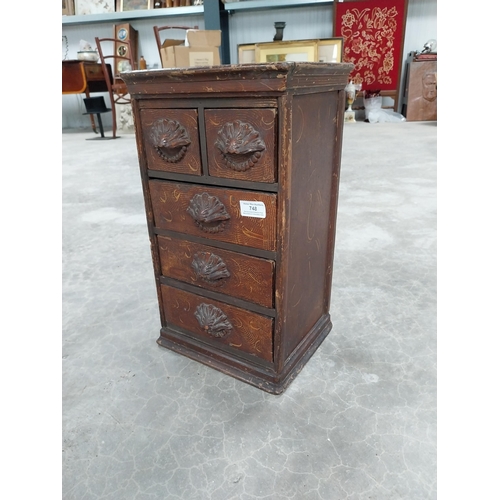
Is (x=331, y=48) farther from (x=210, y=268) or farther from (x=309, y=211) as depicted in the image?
(x=210, y=268)

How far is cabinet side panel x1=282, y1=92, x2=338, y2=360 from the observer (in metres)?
0.93

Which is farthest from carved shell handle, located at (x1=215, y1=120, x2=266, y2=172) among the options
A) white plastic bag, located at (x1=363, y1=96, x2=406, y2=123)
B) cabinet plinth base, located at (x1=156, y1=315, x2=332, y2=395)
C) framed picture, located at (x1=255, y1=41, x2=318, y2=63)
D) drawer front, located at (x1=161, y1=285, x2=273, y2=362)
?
white plastic bag, located at (x1=363, y1=96, x2=406, y2=123)

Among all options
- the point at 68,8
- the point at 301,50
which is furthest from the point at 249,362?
the point at 68,8

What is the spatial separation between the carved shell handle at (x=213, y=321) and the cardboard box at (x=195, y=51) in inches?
29.1

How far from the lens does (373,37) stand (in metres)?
5.43

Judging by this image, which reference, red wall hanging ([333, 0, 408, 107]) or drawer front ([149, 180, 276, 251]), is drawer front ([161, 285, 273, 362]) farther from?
red wall hanging ([333, 0, 408, 107])

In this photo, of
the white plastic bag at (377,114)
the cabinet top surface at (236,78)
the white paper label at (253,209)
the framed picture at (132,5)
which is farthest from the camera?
the framed picture at (132,5)

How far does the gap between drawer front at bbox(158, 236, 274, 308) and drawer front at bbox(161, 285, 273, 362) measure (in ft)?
0.18

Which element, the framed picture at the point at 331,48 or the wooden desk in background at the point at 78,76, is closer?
the wooden desk in background at the point at 78,76

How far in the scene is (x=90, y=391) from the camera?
Answer: 3.70ft

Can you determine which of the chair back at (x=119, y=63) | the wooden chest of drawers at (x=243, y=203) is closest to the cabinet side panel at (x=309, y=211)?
the wooden chest of drawers at (x=243, y=203)

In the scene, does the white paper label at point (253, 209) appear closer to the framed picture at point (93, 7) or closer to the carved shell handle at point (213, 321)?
the carved shell handle at point (213, 321)

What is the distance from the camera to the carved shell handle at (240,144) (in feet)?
2.82

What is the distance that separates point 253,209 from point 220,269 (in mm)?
215
